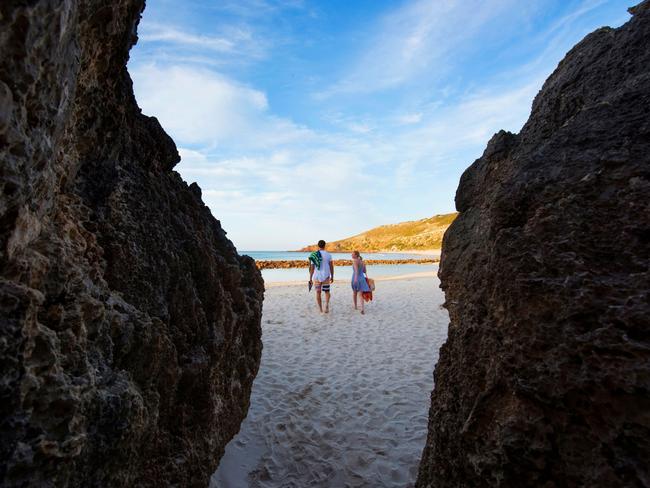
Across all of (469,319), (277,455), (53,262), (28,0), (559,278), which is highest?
(28,0)

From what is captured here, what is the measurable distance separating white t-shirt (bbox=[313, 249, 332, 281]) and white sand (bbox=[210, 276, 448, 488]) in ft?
7.13

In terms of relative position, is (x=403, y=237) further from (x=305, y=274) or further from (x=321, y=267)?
(x=321, y=267)

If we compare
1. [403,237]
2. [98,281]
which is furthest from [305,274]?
[403,237]

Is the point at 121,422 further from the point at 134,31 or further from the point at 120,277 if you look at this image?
the point at 134,31

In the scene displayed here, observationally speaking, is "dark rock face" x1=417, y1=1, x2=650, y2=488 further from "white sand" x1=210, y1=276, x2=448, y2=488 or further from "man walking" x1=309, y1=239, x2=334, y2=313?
"man walking" x1=309, y1=239, x2=334, y2=313

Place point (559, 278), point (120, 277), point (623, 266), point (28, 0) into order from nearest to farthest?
point (28, 0) < point (623, 266) < point (559, 278) < point (120, 277)

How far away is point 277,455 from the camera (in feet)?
13.7

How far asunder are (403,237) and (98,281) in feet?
414

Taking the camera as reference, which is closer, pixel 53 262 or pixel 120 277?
pixel 53 262

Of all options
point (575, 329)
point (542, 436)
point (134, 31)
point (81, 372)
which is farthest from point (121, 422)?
point (134, 31)

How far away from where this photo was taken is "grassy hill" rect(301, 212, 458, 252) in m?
109

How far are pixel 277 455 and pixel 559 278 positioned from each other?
3604 mm

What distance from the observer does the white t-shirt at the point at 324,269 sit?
11.7m

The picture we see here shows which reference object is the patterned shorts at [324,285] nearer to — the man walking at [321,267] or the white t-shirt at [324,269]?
the man walking at [321,267]
